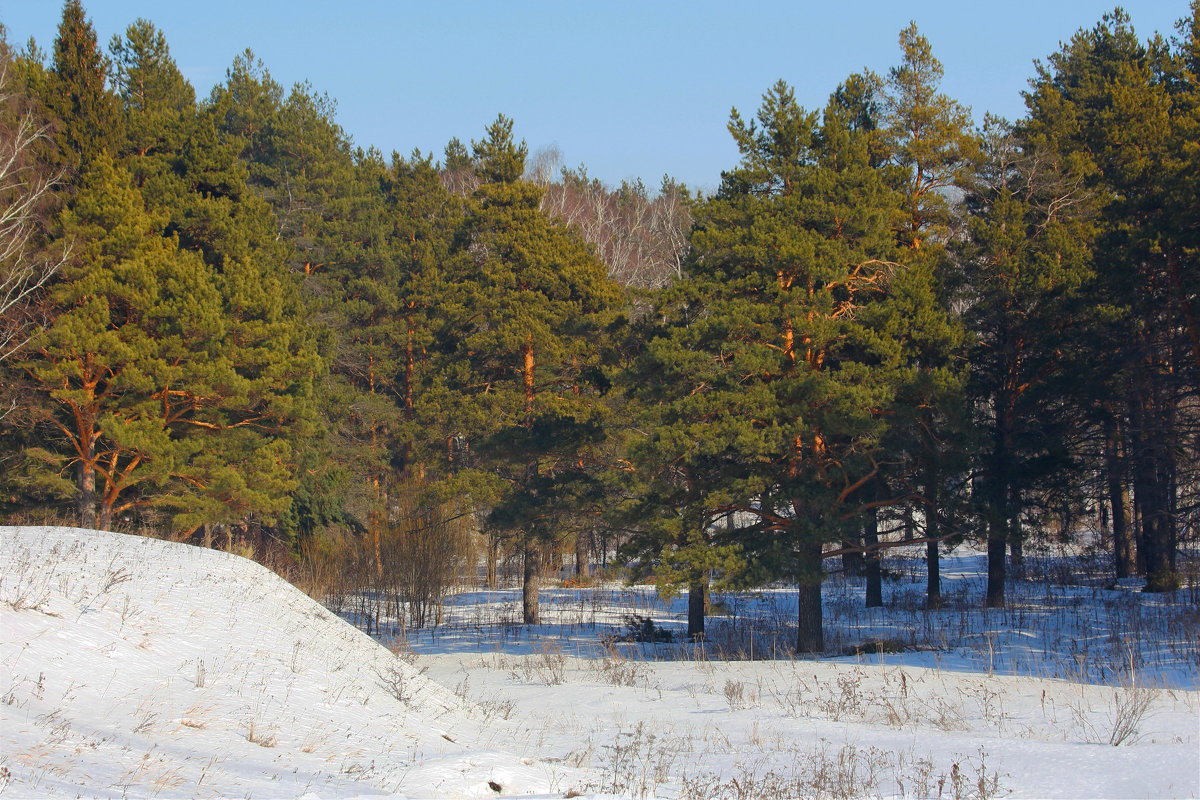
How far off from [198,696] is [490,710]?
440 cm

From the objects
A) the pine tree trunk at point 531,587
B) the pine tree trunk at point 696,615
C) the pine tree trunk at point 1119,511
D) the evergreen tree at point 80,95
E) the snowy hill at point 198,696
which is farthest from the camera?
the pine tree trunk at point 531,587

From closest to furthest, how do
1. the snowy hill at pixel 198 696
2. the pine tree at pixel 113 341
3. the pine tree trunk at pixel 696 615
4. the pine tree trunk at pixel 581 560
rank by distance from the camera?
the snowy hill at pixel 198 696
the pine tree at pixel 113 341
the pine tree trunk at pixel 696 615
the pine tree trunk at pixel 581 560

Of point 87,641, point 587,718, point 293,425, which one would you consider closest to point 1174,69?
point 587,718

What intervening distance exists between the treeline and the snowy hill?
25.9ft

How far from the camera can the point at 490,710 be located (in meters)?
12.0

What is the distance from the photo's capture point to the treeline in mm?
18109

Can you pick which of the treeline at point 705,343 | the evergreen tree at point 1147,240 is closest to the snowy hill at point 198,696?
the treeline at point 705,343

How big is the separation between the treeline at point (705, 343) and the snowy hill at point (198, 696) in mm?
7888

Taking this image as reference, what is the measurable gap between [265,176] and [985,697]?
37624 millimetres

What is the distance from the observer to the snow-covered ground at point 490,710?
682 centimetres

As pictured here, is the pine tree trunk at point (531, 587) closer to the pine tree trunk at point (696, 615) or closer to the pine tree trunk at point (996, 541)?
the pine tree trunk at point (696, 615)

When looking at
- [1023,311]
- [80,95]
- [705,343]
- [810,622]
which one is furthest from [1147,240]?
[80,95]

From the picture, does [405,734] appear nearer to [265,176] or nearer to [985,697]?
[985,697]

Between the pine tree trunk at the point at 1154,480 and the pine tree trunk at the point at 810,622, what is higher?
the pine tree trunk at the point at 1154,480
